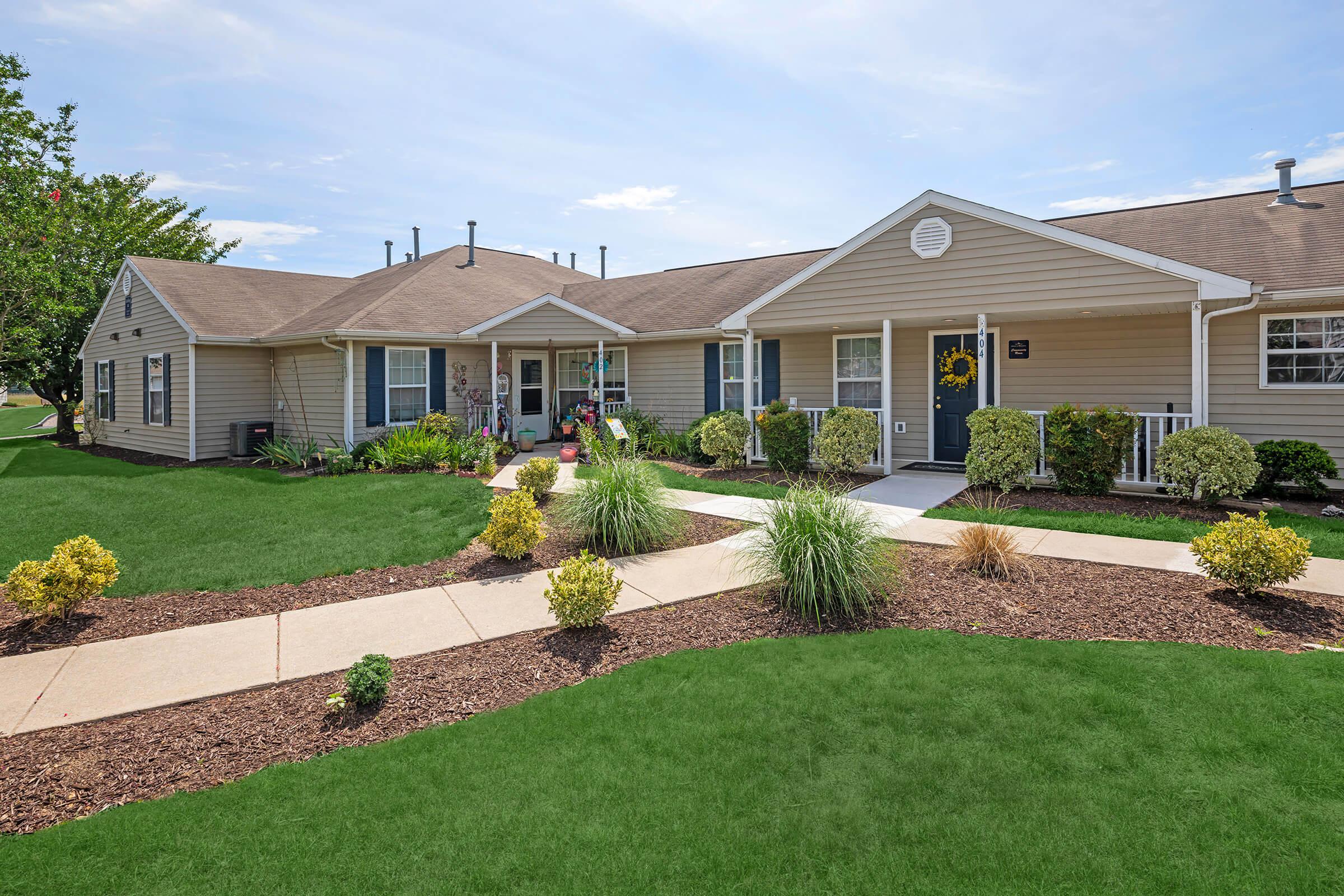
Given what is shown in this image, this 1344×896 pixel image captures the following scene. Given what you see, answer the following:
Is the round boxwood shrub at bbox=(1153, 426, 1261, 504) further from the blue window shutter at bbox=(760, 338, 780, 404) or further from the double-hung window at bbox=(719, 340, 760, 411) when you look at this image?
the double-hung window at bbox=(719, 340, 760, 411)

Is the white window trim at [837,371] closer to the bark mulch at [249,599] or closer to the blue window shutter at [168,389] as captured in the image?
the bark mulch at [249,599]

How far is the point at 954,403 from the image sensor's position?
39.4ft

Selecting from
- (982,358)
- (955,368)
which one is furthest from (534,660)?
(955,368)

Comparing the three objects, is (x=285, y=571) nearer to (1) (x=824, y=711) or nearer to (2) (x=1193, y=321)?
(1) (x=824, y=711)

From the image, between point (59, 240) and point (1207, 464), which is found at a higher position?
point (59, 240)

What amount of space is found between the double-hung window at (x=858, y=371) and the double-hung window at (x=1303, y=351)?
17.7 feet

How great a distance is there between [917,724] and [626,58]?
33.3ft

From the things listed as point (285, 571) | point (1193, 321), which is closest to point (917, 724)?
point (285, 571)

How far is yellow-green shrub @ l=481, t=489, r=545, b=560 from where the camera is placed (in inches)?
265

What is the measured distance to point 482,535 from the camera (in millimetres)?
6949

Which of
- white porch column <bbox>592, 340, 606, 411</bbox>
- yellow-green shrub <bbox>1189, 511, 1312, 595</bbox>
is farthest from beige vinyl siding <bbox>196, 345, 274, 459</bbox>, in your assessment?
yellow-green shrub <bbox>1189, 511, 1312, 595</bbox>

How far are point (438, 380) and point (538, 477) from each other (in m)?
6.67

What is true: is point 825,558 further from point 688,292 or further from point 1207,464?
point 688,292

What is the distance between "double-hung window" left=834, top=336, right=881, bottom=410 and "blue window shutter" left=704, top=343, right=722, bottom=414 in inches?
99.7
